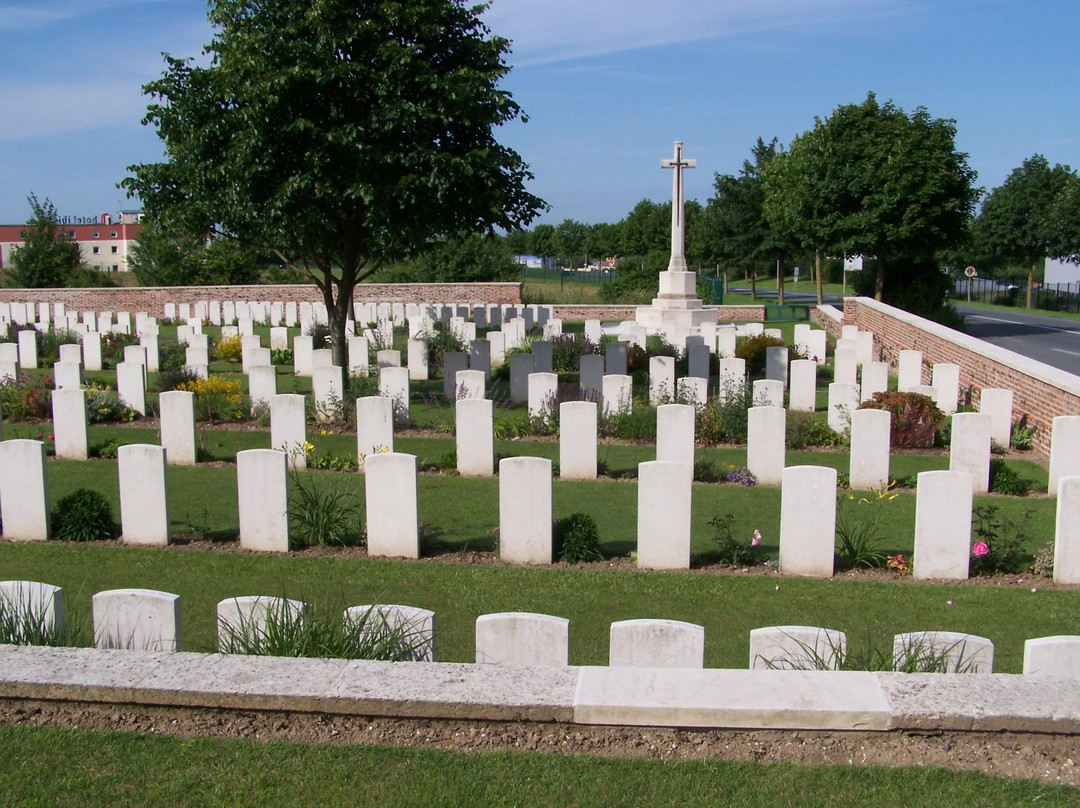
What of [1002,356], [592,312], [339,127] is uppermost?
[339,127]

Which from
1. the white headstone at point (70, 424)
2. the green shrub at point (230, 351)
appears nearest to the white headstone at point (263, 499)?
the white headstone at point (70, 424)

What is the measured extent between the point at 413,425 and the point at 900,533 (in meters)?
6.56

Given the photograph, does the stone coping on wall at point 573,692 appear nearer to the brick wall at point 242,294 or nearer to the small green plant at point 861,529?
the small green plant at point 861,529

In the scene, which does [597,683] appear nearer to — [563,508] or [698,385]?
[563,508]

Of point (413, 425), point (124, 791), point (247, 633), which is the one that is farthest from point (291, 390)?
point (124, 791)

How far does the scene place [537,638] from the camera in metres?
4.31

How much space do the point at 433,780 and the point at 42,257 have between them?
1506 inches

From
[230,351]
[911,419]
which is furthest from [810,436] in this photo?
[230,351]

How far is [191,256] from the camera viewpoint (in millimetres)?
38344

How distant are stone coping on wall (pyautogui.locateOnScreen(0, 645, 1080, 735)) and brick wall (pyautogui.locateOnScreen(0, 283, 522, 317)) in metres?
28.9

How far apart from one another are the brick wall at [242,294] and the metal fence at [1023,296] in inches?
970

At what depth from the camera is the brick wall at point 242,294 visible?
32.9 metres

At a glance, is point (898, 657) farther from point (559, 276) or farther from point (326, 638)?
point (559, 276)

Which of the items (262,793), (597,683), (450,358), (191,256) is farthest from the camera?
(191,256)
